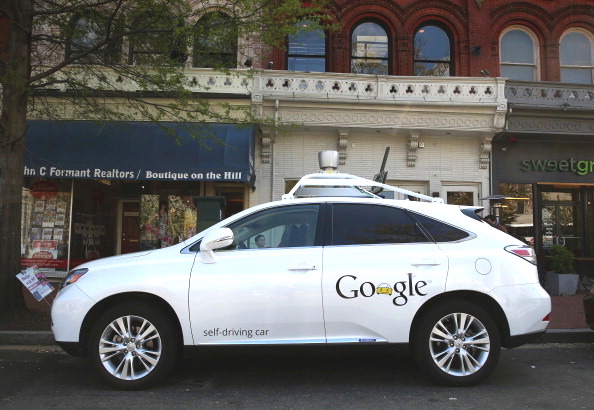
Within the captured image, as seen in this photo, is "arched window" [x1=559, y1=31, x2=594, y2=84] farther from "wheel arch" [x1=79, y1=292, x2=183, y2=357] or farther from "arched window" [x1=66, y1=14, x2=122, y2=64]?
"wheel arch" [x1=79, y1=292, x2=183, y2=357]

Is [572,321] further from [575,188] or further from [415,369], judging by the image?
[575,188]

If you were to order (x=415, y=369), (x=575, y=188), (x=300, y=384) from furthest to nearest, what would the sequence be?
(x=575, y=188)
(x=415, y=369)
(x=300, y=384)

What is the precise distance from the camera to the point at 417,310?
4469 millimetres

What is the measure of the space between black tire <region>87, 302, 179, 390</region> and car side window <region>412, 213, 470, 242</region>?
8.60ft

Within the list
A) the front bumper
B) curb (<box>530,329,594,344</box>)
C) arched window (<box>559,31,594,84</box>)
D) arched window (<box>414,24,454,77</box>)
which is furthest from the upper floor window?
arched window (<box>559,31,594,84</box>)

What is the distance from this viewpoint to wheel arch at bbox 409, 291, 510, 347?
453 cm

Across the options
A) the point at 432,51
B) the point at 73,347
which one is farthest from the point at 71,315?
the point at 432,51

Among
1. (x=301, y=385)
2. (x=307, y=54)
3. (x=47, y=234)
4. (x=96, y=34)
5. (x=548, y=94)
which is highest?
(x=307, y=54)

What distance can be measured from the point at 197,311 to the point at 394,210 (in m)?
2.14

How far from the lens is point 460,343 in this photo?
4.46 meters

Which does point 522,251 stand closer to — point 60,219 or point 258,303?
point 258,303

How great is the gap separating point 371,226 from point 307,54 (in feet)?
31.3

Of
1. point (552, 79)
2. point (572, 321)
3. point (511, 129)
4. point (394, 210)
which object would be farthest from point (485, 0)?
point (394, 210)

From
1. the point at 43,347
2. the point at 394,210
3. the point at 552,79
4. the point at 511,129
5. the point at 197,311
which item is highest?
the point at 552,79
